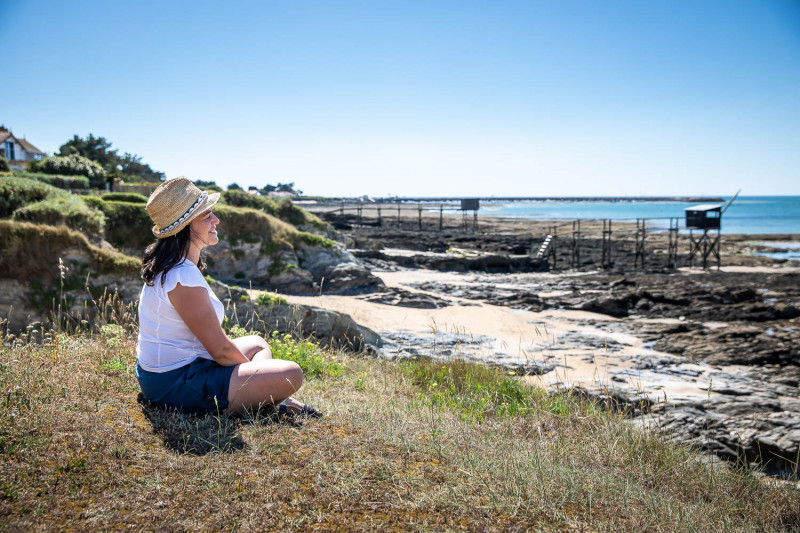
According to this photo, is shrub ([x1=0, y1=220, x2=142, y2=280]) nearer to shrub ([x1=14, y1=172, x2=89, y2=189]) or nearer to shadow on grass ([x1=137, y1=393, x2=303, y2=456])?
shadow on grass ([x1=137, y1=393, x2=303, y2=456])

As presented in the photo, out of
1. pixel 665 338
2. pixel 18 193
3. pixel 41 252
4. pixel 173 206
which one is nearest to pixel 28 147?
pixel 18 193

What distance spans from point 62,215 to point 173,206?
7759 millimetres

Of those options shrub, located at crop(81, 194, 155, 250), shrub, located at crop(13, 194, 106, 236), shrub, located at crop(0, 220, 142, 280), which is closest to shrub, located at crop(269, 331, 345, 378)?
shrub, located at crop(0, 220, 142, 280)

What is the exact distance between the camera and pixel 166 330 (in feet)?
10.6

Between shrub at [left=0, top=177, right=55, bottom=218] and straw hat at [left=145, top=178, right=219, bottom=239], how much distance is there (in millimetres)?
8431

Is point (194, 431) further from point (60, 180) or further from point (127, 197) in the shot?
point (60, 180)

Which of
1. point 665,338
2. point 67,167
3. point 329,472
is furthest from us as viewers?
point 67,167

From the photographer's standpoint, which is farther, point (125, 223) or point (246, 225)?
point (246, 225)

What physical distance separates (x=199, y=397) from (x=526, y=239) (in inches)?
1558

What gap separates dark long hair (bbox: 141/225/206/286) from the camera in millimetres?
3172

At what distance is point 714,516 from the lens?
9.47 ft

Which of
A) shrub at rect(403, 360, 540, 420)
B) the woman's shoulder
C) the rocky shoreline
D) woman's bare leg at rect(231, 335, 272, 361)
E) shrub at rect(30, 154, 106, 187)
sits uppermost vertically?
shrub at rect(30, 154, 106, 187)

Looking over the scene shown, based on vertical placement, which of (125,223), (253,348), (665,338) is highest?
(125,223)

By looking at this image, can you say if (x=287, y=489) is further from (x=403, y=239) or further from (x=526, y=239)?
(x=526, y=239)
